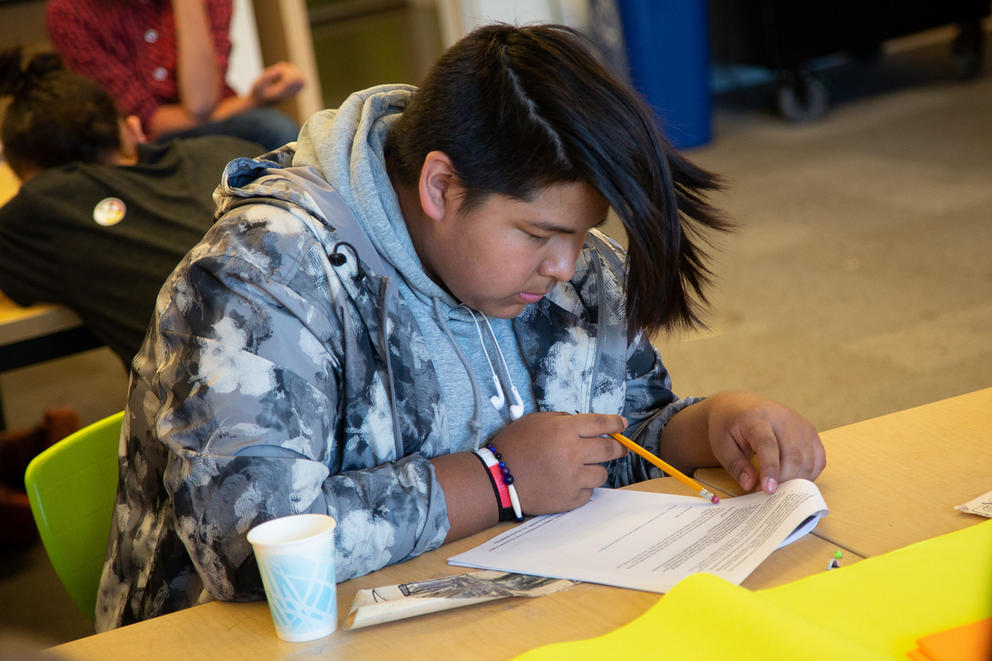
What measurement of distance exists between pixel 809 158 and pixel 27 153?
3.17 meters

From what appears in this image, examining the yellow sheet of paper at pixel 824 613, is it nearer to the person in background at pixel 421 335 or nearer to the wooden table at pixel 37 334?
the person in background at pixel 421 335

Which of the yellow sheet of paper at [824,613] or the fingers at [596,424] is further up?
the fingers at [596,424]

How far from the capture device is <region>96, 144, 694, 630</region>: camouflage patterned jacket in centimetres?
90

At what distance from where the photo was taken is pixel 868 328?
9.26 feet

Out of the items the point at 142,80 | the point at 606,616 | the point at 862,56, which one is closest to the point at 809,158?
the point at 862,56

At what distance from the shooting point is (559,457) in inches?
39.4

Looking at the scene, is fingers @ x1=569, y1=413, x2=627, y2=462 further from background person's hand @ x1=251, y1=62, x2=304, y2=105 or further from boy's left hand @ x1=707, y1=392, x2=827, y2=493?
background person's hand @ x1=251, y1=62, x2=304, y2=105

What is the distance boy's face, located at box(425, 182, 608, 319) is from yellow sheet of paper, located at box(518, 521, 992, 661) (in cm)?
40

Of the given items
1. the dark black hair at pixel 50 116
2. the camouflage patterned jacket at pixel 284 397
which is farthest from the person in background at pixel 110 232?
the camouflage patterned jacket at pixel 284 397

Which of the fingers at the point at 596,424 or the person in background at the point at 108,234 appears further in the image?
the person in background at the point at 108,234

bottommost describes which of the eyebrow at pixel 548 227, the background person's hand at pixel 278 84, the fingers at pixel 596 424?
the fingers at pixel 596 424

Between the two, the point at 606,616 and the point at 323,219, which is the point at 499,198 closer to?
the point at 323,219

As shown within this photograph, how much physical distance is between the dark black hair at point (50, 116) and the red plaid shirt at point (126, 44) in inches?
16.4

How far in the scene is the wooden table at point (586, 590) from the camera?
0.79 metres
